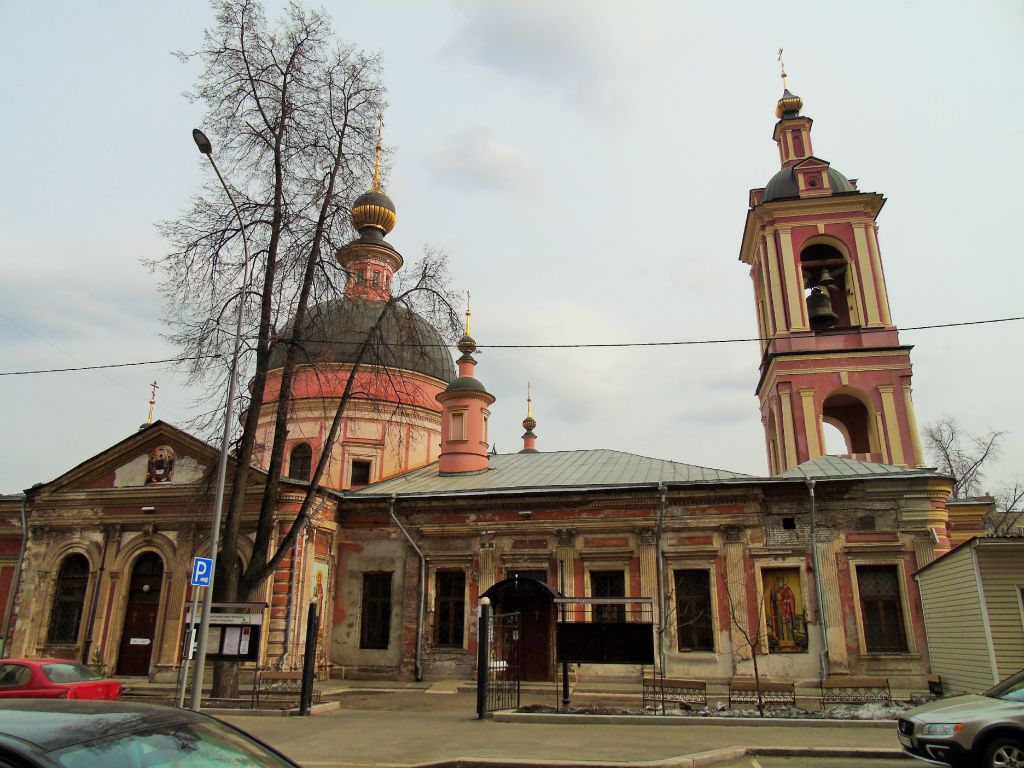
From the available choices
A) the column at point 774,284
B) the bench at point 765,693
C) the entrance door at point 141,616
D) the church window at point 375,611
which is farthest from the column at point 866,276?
the entrance door at point 141,616

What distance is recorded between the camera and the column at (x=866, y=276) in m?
24.8

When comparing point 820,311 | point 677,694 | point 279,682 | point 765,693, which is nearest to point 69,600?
point 279,682

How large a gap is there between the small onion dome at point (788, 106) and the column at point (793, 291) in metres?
7.03

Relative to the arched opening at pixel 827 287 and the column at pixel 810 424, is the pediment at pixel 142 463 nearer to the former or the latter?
the column at pixel 810 424

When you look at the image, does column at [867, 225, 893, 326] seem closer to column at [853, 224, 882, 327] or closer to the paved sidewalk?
column at [853, 224, 882, 327]

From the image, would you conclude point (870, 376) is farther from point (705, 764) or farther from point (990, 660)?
point (705, 764)

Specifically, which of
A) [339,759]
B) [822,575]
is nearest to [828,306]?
[822,575]

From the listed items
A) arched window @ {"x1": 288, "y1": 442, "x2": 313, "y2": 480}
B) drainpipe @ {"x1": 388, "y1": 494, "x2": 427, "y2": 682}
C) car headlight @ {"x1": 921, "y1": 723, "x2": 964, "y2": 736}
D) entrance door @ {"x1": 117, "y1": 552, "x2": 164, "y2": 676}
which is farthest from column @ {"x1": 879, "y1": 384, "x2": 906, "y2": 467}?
entrance door @ {"x1": 117, "y1": 552, "x2": 164, "y2": 676}

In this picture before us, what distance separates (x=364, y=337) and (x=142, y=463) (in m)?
8.37

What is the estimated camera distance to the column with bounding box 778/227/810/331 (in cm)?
2498

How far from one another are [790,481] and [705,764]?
37.1 feet

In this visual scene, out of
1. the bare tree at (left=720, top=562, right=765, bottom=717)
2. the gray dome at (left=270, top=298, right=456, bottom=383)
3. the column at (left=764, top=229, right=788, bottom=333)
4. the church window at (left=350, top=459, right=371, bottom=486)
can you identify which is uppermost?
the column at (left=764, top=229, right=788, bottom=333)

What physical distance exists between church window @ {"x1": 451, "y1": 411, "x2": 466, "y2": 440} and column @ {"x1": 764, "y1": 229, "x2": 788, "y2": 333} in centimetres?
1101

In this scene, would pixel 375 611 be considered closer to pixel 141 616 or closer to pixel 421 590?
pixel 421 590
